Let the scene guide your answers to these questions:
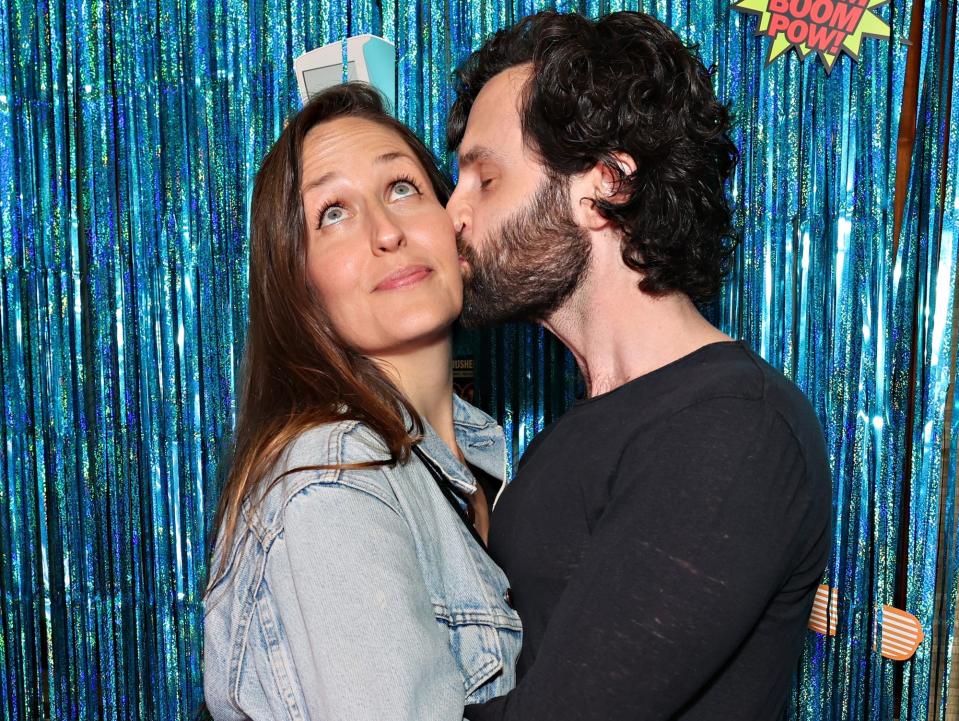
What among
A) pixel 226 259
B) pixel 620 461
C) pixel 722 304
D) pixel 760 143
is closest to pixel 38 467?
pixel 226 259

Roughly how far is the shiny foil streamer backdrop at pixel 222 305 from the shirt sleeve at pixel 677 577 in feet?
2.31

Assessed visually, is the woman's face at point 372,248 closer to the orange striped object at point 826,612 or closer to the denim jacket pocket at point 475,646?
the denim jacket pocket at point 475,646

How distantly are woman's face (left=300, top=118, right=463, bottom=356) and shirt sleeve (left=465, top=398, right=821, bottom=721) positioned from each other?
506 mm

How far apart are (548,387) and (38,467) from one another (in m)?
1.11

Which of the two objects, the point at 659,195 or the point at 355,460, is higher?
the point at 659,195

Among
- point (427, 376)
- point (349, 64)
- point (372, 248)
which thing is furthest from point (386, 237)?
point (349, 64)

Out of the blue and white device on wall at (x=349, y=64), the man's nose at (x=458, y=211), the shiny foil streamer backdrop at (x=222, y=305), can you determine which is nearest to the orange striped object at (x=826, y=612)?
the shiny foil streamer backdrop at (x=222, y=305)

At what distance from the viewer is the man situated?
0.77 meters

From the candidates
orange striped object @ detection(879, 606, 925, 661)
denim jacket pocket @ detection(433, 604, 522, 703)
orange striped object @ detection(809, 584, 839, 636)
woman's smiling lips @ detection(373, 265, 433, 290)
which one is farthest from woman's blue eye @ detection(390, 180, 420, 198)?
orange striped object @ detection(879, 606, 925, 661)

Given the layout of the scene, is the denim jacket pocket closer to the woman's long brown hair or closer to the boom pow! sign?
the woman's long brown hair

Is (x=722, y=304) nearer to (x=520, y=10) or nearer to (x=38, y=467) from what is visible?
(x=520, y=10)

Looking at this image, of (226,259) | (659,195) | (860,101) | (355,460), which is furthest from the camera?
(226,259)

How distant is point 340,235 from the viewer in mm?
1191

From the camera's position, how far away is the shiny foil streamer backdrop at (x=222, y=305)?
1394 mm
